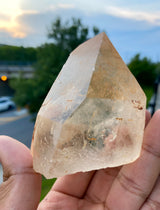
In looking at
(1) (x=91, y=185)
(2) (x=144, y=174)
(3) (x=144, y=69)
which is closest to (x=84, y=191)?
(1) (x=91, y=185)

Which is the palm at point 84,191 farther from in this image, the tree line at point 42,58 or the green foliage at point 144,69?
the green foliage at point 144,69

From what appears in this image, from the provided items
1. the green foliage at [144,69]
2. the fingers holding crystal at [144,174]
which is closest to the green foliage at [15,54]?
the fingers holding crystal at [144,174]

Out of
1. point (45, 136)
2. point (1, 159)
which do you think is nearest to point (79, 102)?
point (45, 136)

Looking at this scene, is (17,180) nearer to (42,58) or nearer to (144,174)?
(144,174)

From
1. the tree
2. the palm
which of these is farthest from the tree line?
the palm

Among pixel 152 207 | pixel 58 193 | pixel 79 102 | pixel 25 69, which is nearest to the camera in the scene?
pixel 79 102

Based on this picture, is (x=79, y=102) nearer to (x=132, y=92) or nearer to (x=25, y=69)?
(x=132, y=92)

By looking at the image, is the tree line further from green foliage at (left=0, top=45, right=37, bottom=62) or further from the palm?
the palm

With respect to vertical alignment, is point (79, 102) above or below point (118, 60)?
below
